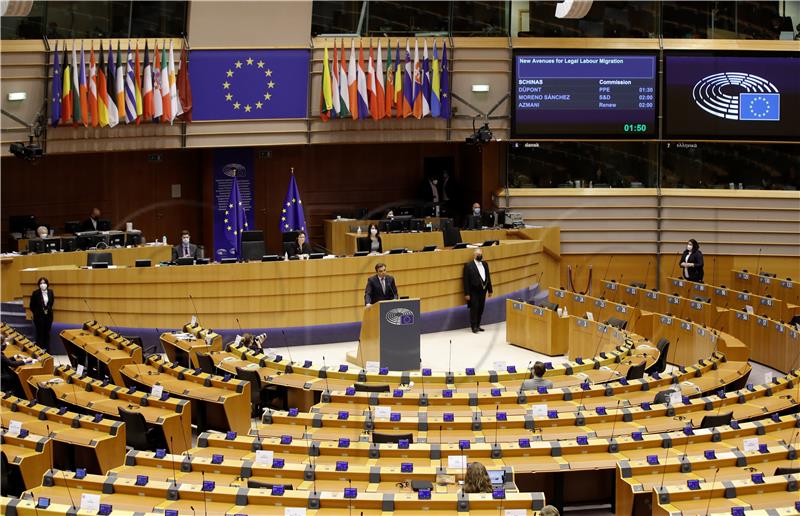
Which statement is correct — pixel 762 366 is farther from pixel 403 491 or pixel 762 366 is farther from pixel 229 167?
pixel 229 167

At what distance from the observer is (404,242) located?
22.4 meters

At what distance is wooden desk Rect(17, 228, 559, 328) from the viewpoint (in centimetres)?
1845

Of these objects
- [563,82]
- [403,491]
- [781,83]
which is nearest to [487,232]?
[563,82]

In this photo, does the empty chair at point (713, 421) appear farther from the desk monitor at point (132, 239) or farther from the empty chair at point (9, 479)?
the desk monitor at point (132, 239)

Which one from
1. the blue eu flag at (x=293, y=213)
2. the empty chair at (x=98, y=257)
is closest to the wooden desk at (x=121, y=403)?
the empty chair at (x=98, y=257)

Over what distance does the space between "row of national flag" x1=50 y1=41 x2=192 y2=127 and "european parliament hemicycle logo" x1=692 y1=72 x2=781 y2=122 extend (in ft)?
36.5

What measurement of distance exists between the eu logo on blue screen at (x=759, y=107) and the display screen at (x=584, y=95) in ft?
6.34

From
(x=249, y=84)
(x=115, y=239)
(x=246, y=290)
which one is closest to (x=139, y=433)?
(x=246, y=290)

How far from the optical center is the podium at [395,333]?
16469 mm

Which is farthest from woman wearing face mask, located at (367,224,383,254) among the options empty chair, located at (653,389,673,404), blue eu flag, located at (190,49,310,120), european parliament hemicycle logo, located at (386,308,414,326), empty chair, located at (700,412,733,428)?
empty chair, located at (700,412,733,428)

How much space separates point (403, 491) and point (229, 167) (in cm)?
1665

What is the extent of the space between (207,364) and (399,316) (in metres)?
3.17

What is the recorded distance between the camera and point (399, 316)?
650 inches

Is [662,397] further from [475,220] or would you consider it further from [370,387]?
[475,220]
